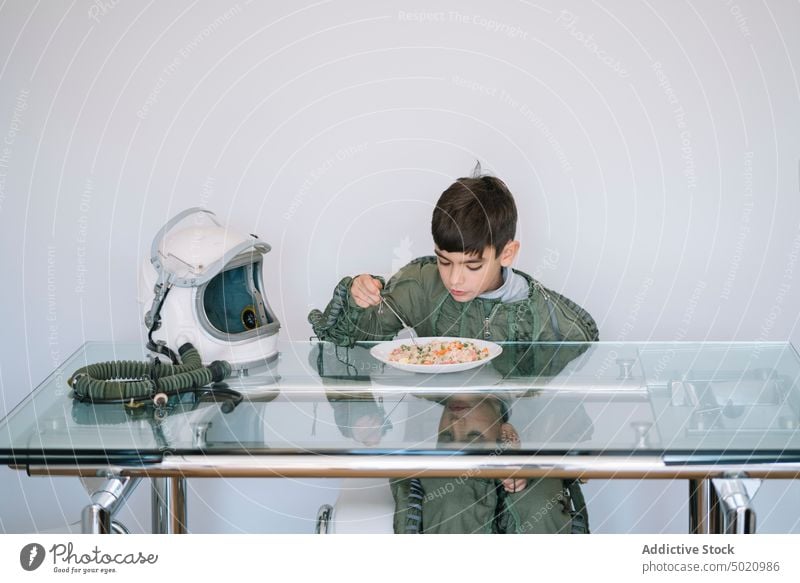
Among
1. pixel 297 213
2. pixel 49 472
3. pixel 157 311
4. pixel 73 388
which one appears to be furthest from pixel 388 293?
pixel 49 472

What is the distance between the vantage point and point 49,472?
1.58m

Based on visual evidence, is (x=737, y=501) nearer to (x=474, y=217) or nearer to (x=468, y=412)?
(x=468, y=412)

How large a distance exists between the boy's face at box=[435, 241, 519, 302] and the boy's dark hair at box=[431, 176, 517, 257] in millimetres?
14

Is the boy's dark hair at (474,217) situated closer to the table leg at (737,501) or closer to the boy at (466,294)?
the boy at (466,294)

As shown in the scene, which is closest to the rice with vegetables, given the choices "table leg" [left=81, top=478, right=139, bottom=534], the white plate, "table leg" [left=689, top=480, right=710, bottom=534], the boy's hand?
the white plate

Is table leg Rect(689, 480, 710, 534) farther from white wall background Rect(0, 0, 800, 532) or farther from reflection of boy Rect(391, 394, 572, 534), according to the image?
white wall background Rect(0, 0, 800, 532)

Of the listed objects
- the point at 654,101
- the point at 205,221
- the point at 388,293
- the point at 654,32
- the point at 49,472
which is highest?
the point at 654,32

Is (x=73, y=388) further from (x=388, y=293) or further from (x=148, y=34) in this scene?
(x=148, y=34)

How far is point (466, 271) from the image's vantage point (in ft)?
7.39

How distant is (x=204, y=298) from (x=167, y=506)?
20.5 inches

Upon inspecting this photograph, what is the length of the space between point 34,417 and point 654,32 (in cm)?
181

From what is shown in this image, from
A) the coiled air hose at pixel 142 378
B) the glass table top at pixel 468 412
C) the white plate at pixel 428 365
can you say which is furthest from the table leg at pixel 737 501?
the coiled air hose at pixel 142 378

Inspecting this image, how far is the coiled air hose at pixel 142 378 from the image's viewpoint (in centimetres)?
181

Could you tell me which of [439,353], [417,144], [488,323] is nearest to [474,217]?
[488,323]
